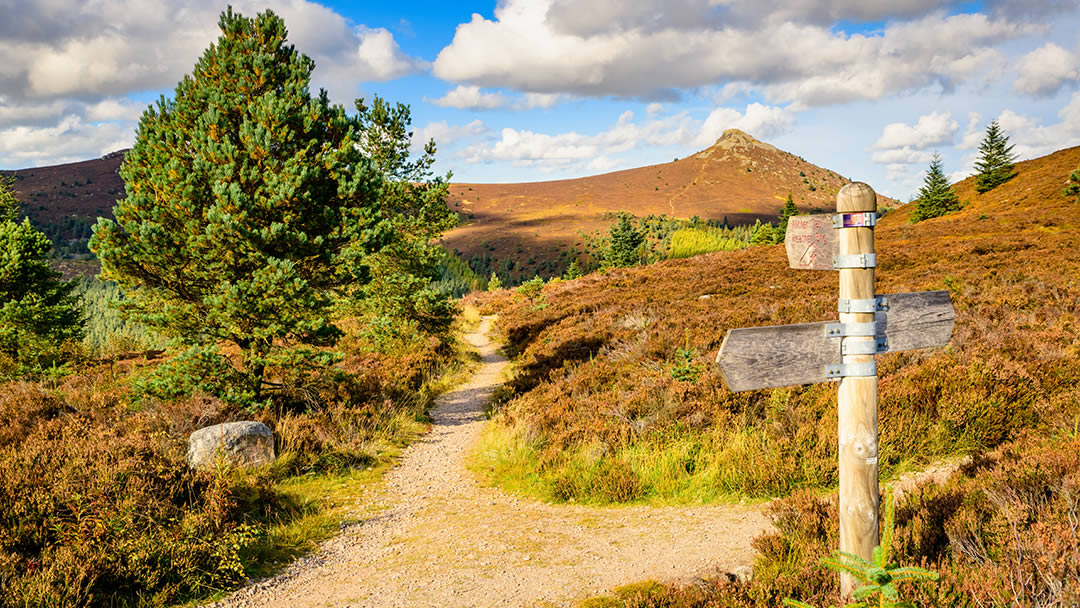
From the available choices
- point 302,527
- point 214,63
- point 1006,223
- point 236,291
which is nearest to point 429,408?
point 236,291

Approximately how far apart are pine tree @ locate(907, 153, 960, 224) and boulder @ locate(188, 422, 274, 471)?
4132 cm

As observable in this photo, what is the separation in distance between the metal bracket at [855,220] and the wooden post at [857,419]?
0.02 meters

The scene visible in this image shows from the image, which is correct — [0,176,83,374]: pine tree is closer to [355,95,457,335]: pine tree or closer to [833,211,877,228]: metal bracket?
[355,95,457,335]: pine tree

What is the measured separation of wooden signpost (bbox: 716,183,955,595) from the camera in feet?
9.17

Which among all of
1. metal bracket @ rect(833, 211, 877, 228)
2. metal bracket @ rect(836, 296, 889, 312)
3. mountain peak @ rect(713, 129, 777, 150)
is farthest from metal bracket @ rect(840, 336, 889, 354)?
mountain peak @ rect(713, 129, 777, 150)

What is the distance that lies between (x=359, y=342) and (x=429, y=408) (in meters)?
5.29

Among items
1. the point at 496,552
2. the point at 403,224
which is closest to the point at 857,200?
the point at 496,552

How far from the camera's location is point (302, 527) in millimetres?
5789

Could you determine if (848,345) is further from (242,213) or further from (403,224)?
(403,224)

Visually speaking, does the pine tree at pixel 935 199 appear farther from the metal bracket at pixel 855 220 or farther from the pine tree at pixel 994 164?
the metal bracket at pixel 855 220

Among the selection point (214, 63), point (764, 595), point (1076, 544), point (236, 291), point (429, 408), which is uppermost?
point (214, 63)

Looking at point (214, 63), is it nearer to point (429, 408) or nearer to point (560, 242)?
point (429, 408)

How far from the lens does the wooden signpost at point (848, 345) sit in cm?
279

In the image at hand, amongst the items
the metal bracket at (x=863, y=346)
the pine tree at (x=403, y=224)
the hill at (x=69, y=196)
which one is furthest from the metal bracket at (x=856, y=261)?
the hill at (x=69, y=196)
